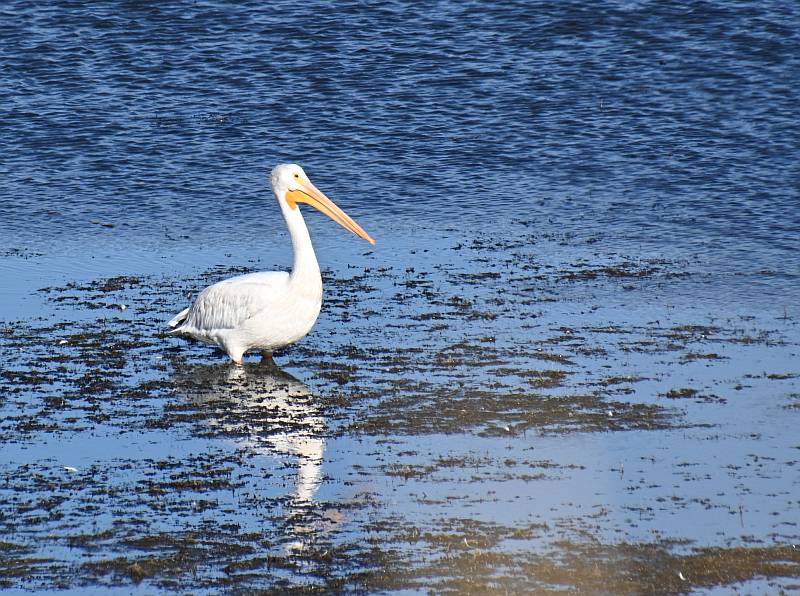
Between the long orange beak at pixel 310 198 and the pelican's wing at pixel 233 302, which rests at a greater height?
the long orange beak at pixel 310 198

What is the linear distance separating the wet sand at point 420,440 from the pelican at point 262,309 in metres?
0.28

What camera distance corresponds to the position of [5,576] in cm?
771

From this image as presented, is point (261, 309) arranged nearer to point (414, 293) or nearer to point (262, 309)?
point (262, 309)

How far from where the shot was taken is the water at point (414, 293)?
8359 mm

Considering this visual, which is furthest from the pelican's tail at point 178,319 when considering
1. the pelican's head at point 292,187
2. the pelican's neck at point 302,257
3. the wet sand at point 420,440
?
the pelican's head at point 292,187

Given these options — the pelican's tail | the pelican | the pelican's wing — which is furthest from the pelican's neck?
the pelican's tail

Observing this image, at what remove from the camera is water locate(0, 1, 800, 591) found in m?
8.36

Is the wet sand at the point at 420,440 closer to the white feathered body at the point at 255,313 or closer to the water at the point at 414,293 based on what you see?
the water at the point at 414,293

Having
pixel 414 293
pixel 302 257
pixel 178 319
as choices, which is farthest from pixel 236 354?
pixel 414 293

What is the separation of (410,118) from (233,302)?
31.6 ft

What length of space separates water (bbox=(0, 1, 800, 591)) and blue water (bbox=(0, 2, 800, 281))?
0.22 feet

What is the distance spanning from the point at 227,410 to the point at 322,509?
98.5 inches

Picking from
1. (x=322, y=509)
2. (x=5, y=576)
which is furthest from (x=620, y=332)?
(x=5, y=576)

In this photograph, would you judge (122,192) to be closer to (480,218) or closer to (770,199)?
(480,218)
